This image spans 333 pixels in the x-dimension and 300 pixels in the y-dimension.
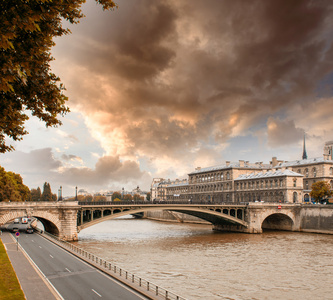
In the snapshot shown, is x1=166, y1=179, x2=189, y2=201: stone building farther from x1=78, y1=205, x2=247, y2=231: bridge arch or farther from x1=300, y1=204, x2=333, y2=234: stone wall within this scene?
x1=300, y1=204, x2=333, y2=234: stone wall

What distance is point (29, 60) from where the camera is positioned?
1283 cm

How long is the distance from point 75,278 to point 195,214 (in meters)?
50.1

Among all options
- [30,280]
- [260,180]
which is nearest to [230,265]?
[30,280]

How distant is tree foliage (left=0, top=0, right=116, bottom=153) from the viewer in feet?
35.9

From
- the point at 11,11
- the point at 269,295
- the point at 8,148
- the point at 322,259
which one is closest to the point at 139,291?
the point at 269,295

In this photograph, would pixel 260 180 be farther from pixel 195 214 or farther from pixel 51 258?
pixel 51 258

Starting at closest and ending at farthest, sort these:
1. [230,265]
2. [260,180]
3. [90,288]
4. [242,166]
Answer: [90,288]
[230,265]
[260,180]
[242,166]

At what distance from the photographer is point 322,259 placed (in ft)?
136

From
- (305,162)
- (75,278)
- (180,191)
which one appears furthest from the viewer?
(180,191)

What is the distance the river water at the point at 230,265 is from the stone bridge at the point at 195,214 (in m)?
4.57


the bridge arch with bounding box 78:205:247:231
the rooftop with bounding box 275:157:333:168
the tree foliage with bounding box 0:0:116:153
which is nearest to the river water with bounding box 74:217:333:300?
the bridge arch with bounding box 78:205:247:231

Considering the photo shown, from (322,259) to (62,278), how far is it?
97.4ft

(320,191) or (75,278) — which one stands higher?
(320,191)

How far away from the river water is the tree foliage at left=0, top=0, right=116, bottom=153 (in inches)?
699
